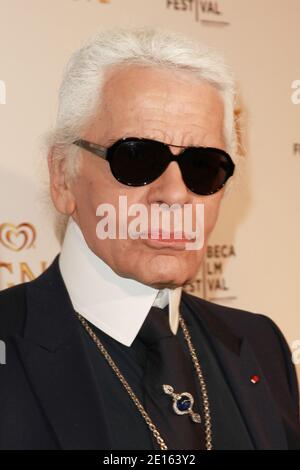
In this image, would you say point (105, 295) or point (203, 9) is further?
point (203, 9)

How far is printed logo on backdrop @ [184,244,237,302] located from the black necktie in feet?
2.10

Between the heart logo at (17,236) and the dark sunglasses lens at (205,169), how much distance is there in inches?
21.1

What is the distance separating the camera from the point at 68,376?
3.23 ft

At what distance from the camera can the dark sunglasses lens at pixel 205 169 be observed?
42.0 inches

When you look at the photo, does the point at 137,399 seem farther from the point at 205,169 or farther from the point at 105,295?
the point at 205,169

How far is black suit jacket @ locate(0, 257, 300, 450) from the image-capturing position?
36.7 inches

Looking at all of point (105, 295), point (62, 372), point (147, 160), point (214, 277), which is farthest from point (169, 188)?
point (214, 277)

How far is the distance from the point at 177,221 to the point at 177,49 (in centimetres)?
28

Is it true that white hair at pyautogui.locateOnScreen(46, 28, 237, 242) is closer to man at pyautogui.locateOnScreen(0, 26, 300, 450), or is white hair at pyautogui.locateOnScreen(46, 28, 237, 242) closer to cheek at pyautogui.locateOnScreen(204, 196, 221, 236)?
man at pyautogui.locateOnScreen(0, 26, 300, 450)

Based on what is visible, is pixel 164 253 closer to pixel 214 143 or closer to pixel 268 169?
pixel 214 143

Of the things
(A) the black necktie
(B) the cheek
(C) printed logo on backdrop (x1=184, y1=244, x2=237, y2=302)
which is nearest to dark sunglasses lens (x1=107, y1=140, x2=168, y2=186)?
(B) the cheek

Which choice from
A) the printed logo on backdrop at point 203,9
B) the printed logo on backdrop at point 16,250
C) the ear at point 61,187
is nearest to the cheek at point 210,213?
the ear at point 61,187

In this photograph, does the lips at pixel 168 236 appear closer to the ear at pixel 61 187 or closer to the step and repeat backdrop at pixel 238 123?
the ear at pixel 61 187
